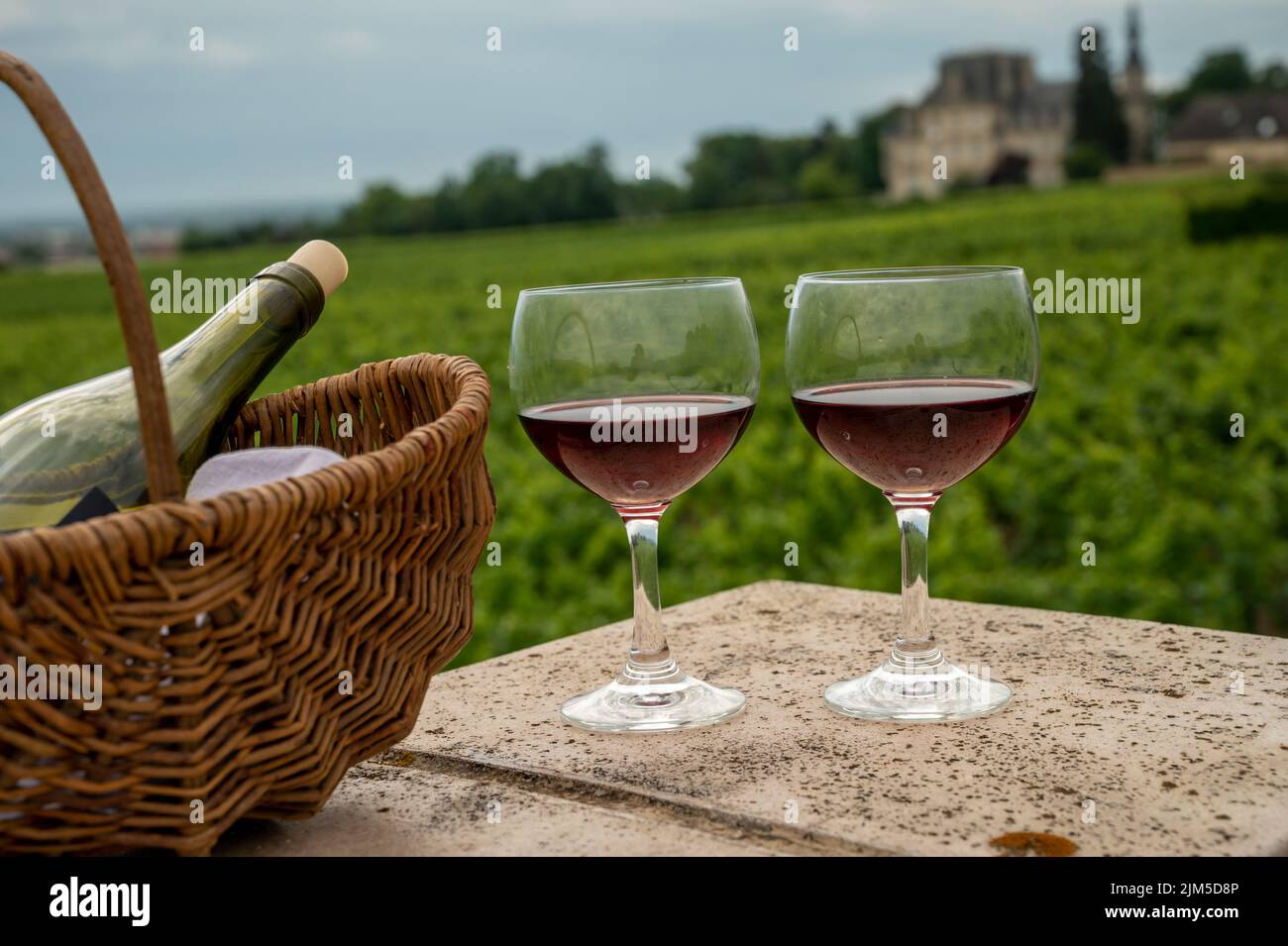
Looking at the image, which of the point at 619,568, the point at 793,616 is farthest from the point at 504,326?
the point at 793,616

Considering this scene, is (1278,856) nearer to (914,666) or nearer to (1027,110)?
(914,666)

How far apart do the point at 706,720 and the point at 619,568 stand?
521cm

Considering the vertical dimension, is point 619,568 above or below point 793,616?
below

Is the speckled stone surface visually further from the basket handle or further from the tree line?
the tree line

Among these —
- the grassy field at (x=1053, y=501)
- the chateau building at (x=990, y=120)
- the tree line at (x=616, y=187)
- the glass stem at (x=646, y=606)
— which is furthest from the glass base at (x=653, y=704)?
the chateau building at (x=990, y=120)

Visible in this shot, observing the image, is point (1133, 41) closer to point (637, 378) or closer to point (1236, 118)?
point (1236, 118)

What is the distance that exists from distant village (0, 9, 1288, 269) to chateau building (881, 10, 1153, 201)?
0.08 m

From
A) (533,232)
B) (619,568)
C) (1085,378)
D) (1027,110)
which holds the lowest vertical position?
(619,568)

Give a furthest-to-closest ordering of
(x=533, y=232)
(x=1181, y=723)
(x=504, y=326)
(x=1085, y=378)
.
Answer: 1. (x=533, y=232)
2. (x=504, y=326)
3. (x=1085, y=378)
4. (x=1181, y=723)

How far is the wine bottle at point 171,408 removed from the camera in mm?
1422

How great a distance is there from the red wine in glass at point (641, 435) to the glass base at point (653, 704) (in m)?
0.25

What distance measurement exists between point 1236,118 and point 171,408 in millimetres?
77935

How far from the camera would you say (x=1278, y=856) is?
112cm

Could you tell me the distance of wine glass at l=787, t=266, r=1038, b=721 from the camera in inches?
55.1
